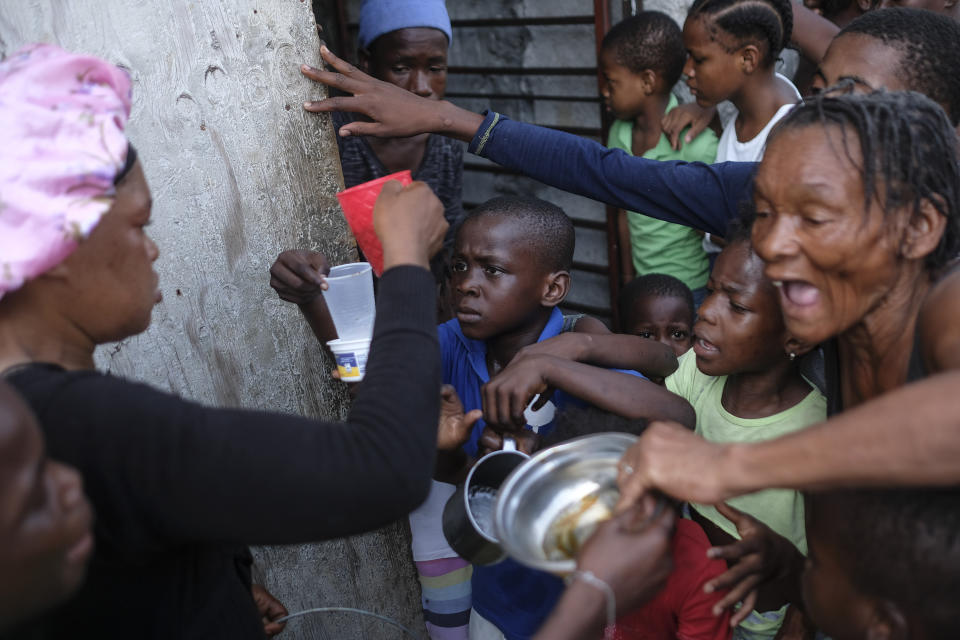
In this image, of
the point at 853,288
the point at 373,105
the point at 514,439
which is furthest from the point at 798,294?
the point at 373,105

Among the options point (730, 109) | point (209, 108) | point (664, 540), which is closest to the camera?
point (664, 540)

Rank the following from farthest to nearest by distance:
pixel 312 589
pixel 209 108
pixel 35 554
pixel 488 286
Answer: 1. pixel 312 589
2. pixel 488 286
3. pixel 209 108
4. pixel 35 554

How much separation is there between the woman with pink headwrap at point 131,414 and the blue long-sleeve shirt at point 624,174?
4.22 feet

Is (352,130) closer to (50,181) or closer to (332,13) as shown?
(50,181)

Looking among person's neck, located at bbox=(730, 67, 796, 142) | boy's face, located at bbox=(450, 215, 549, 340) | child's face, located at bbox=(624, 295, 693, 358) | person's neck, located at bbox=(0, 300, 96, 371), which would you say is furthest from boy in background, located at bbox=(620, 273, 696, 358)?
person's neck, located at bbox=(0, 300, 96, 371)

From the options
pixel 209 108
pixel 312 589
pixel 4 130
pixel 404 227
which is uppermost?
pixel 4 130

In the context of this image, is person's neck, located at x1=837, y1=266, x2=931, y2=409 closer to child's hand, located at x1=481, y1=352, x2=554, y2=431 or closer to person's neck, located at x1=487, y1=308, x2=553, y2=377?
child's hand, located at x1=481, y1=352, x2=554, y2=431

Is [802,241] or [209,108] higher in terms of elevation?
[209,108]

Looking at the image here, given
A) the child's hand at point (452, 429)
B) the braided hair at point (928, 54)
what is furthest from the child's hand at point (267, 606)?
the braided hair at point (928, 54)

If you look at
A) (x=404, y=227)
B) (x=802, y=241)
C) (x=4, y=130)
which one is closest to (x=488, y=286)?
(x=404, y=227)

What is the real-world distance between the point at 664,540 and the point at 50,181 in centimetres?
117

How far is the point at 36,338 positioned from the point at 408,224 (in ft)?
2.25

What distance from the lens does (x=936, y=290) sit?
1.41 m

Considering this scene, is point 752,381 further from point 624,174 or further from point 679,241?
point 679,241
